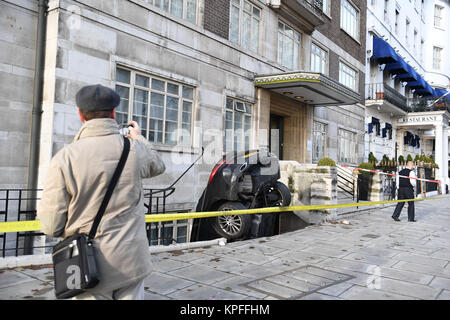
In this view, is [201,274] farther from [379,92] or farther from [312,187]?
[379,92]

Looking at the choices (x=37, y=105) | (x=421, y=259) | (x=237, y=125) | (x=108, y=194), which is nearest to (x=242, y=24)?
(x=237, y=125)

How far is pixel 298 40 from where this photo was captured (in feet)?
52.7

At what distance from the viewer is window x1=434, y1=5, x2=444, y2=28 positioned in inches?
1321

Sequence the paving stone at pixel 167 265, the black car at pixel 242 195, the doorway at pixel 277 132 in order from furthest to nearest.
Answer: the doorway at pixel 277 132
the black car at pixel 242 195
the paving stone at pixel 167 265

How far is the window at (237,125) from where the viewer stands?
12.3 metres

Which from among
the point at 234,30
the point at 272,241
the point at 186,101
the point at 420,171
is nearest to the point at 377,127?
the point at 420,171

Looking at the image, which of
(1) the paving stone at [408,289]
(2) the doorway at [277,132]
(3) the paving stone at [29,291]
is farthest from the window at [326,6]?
(3) the paving stone at [29,291]

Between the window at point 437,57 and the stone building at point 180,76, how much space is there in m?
20.1

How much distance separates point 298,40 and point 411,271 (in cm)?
1251

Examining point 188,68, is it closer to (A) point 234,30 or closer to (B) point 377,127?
(A) point 234,30

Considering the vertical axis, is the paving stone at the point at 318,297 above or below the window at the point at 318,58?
below

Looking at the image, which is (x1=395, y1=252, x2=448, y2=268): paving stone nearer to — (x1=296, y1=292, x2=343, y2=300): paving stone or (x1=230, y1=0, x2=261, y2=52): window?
(x1=296, y1=292, x2=343, y2=300): paving stone

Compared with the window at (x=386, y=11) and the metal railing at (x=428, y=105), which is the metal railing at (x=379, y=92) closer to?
the metal railing at (x=428, y=105)

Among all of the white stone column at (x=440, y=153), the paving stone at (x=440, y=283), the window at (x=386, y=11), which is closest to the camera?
the paving stone at (x=440, y=283)
